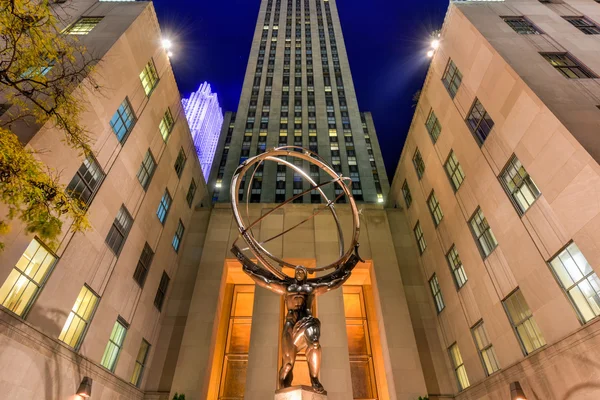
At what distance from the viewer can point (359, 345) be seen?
22125mm

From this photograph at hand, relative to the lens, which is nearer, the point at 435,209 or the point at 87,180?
the point at 87,180

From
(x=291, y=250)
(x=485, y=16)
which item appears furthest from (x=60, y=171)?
(x=485, y=16)

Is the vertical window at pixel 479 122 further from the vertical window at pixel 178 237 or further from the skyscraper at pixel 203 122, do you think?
the skyscraper at pixel 203 122

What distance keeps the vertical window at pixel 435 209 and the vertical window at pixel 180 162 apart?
1725 centimetres

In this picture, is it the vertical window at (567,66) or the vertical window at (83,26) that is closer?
the vertical window at (567,66)

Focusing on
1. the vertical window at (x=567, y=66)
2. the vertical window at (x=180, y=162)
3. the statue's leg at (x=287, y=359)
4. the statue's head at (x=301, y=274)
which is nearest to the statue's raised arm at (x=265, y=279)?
the statue's head at (x=301, y=274)

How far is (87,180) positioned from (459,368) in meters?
20.3

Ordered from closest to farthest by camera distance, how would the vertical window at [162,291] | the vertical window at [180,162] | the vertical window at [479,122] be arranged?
the vertical window at [479,122], the vertical window at [162,291], the vertical window at [180,162]

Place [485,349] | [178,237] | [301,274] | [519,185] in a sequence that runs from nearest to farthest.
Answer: [301,274] → [519,185] → [485,349] → [178,237]

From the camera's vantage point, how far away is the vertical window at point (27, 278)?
10.1 meters

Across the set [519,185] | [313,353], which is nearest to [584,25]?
[519,185]

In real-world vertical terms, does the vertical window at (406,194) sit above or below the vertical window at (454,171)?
above

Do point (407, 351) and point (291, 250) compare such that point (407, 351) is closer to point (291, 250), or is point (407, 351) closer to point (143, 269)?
point (291, 250)

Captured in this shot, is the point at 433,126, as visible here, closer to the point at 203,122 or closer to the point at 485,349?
the point at 485,349
